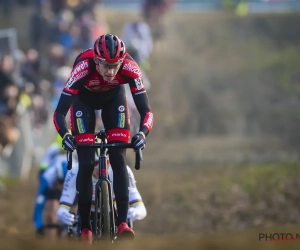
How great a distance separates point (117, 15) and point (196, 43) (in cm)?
327

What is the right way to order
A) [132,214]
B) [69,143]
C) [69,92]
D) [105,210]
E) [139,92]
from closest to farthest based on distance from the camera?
[69,143]
[105,210]
[69,92]
[139,92]
[132,214]

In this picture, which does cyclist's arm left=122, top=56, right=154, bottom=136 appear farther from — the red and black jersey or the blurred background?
the blurred background

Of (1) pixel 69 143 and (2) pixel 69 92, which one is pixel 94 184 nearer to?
(1) pixel 69 143

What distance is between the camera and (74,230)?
823cm

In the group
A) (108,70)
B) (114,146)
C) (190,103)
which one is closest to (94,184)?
(114,146)

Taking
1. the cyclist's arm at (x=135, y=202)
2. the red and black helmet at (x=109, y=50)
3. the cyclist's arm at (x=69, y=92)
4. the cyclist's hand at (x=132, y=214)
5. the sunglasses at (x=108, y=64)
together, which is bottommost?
the cyclist's hand at (x=132, y=214)

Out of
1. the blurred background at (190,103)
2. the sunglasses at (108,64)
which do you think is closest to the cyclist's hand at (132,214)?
the sunglasses at (108,64)

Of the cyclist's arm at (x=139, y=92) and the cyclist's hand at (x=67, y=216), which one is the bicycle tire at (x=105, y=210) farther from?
the cyclist's hand at (x=67, y=216)

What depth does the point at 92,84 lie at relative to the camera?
24.4ft

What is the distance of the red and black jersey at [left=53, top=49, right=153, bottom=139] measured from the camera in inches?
286

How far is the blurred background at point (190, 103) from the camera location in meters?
12.8

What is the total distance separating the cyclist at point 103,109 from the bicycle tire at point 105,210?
12 cm

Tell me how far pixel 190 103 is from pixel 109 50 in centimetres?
1600

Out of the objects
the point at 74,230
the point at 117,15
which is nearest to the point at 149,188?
the point at 74,230
